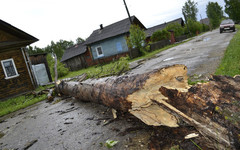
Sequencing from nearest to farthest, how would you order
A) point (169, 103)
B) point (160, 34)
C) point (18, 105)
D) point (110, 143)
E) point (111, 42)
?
point (169, 103) < point (110, 143) < point (18, 105) < point (111, 42) < point (160, 34)

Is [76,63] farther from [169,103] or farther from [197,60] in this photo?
[169,103]

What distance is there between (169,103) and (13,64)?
12.3 m

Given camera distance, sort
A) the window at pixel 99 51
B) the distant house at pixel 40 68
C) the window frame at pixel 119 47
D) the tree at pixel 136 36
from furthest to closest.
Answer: the window at pixel 99 51
the window frame at pixel 119 47
the tree at pixel 136 36
the distant house at pixel 40 68

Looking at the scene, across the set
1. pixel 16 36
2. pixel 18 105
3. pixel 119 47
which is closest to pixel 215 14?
pixel 119 47

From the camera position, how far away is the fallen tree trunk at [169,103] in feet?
4.45

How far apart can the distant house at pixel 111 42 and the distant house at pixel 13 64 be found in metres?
12.2

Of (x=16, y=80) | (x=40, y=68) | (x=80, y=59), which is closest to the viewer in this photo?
(x=16, y=80)

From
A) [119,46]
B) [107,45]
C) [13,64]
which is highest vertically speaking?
[107,45]

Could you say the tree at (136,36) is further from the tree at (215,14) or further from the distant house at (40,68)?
the tree at (215,14)

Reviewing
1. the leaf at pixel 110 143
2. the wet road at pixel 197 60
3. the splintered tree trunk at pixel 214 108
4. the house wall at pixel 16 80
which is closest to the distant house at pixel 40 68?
the house wall at pixel 16 80

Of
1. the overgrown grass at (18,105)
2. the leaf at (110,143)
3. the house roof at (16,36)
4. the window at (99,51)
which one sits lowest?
the leaf at (110,143)

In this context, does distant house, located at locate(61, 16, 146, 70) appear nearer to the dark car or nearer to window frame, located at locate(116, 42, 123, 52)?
window frame, located at locate(116, 42, 123, 52)

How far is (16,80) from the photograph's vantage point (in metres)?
10.7

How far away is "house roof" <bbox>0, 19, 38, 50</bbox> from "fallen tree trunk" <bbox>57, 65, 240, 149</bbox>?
11219mm
